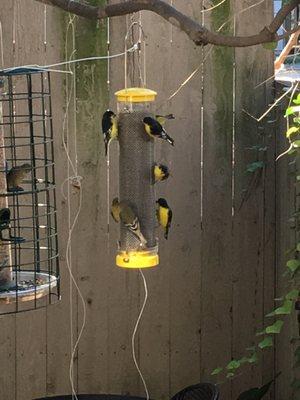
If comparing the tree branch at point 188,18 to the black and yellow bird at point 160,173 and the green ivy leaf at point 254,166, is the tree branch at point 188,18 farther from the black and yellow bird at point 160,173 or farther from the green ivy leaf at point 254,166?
the green ivy leaf at point 254,166

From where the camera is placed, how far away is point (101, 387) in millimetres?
4531

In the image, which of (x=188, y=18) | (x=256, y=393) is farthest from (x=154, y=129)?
(x=256, y=393)

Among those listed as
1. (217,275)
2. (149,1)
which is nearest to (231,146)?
Answer: (217,275)

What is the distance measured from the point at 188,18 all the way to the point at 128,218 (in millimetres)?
1196

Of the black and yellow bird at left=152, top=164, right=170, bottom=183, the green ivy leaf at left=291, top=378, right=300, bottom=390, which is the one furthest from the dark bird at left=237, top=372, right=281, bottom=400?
the black and yellow bird at left=152, top=164, right=170, bottom=183

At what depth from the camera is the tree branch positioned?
223 cm

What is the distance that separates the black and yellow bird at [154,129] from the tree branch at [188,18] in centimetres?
83

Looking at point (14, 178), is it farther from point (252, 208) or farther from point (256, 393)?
point (256, 393)

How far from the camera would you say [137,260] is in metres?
3.43

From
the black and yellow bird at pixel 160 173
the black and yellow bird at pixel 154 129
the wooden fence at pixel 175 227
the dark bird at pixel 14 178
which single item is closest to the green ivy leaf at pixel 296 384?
the wooden fence at pixel 175 227

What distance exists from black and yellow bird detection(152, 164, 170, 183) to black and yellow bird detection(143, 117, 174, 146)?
0.14 meters

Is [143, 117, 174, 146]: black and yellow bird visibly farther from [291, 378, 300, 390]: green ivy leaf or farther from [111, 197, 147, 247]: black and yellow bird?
[291, 378, 300, 390]: green ivy leaf

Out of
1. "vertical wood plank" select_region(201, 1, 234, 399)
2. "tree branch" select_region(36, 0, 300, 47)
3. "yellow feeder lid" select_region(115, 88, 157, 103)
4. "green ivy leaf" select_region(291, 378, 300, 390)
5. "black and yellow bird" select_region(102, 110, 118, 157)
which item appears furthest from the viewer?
"vertical wood plank" select_region(201, 1, 234, 399)

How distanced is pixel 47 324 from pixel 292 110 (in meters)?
1.57
